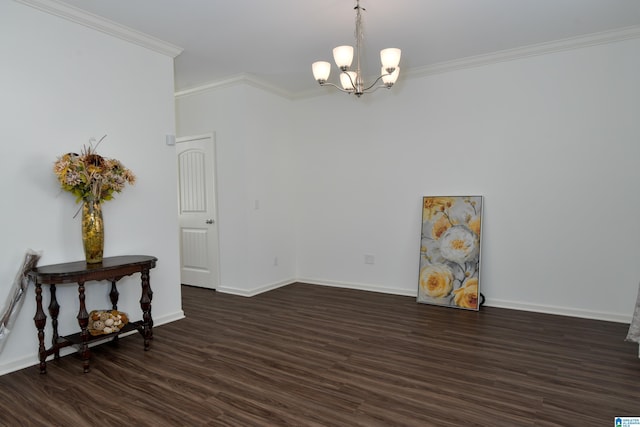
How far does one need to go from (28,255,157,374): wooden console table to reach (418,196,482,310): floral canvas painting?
3.00m

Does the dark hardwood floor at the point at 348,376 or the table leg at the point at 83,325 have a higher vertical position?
the table leg at the point at 83,325

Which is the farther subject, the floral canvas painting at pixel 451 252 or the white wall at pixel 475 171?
the floral canvas painting at pixel 451 252

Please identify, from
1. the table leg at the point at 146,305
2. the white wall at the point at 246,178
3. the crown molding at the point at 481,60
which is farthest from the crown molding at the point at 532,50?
the table leg at the point at 146,305

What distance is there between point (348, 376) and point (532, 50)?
372cm

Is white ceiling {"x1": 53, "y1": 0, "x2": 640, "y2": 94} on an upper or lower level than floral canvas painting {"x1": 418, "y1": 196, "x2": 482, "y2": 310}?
upper

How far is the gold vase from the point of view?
2967mm

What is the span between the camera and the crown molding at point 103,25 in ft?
9.50

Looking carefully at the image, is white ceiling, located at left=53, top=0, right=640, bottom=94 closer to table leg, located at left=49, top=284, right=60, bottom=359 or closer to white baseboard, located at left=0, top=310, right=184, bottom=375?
table leg, located at left=49, top=284, right=60, bottom=359

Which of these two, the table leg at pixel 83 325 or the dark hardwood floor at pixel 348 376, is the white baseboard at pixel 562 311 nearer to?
the dark hardwood floor at pixel 348 376

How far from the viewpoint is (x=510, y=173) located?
4133 mm

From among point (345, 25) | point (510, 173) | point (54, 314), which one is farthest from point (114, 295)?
point (510, 173)

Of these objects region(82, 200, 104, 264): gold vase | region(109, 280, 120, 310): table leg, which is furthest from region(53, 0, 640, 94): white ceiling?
region(109, 280, 120, 310): table leg

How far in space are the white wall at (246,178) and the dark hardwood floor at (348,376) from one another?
1153 millimetres

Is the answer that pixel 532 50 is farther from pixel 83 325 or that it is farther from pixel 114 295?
pixel 83 325
